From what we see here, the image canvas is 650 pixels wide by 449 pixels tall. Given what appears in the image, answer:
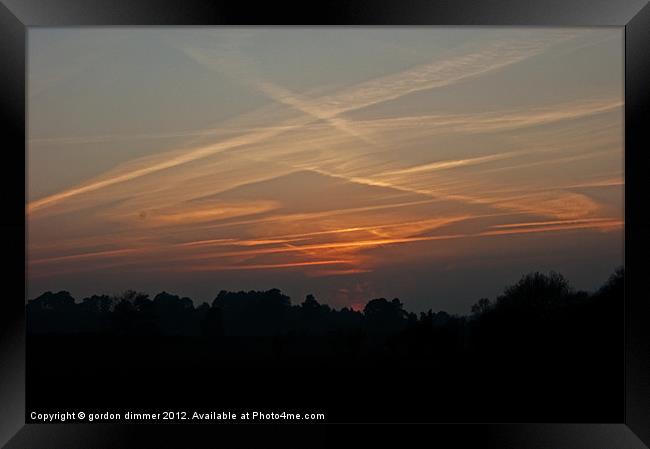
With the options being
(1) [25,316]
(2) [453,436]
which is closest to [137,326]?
(1) [25,316]

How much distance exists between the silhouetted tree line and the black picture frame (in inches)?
5.9

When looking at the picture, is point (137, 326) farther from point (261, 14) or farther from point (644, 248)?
point (644, 248)

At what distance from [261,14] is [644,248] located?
176 cm

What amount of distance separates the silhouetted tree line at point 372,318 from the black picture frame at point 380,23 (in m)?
0.15

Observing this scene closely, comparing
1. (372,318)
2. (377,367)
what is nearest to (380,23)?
(372,318)

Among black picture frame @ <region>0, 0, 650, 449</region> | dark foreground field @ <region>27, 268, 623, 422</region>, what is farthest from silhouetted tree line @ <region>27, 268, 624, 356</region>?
black picture frame @ <region>0, 0, 650, 449</region>

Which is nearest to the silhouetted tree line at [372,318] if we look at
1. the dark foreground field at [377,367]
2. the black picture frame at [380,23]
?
Answer: the dark foreground field at [377,367]

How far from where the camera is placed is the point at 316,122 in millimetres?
3795

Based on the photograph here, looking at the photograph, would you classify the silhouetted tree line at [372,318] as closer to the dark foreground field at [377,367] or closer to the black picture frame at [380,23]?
the dark foreground field at [377,367]

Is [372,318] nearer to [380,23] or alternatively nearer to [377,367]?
[377,367]

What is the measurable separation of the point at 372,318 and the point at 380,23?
118cm

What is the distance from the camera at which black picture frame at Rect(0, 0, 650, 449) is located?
12.2 ft

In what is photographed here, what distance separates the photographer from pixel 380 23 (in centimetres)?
375

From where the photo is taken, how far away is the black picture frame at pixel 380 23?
12.2 feet
